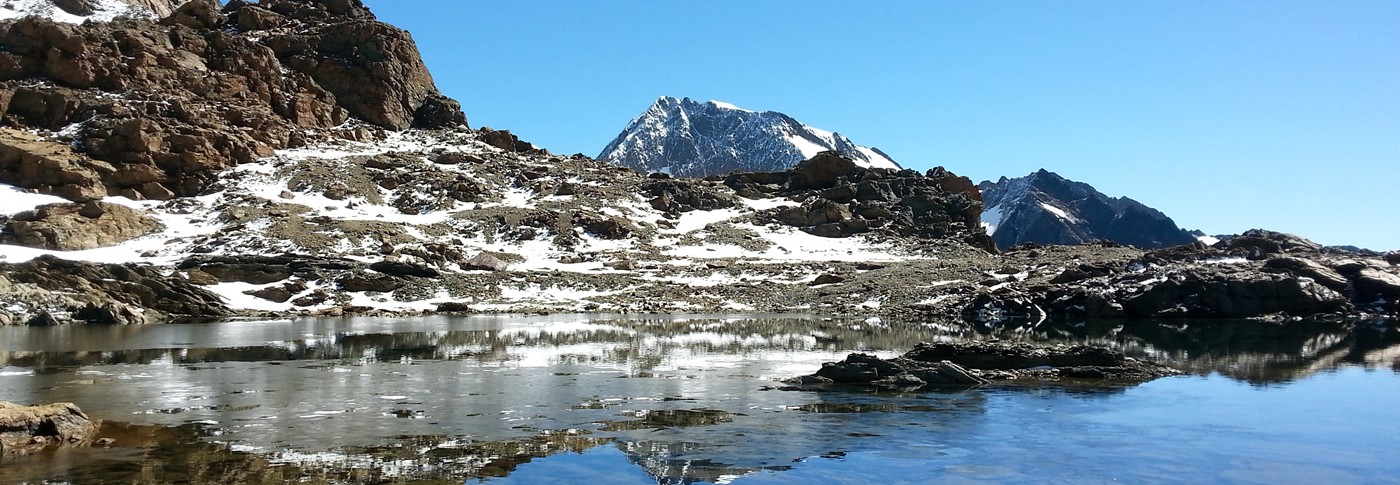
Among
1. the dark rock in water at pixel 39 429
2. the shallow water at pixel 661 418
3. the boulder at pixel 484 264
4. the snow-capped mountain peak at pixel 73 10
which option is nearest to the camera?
the shallow water at pixel 661 418

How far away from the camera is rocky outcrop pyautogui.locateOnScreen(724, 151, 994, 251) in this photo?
12350 centimetres

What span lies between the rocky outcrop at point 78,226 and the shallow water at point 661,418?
168ft

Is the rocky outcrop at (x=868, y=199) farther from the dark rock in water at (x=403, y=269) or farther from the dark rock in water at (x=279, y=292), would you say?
the dark rock in water at (x=279, y=292)

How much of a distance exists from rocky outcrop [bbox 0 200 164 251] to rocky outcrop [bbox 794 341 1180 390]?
79.9 m

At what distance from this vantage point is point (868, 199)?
13100cm

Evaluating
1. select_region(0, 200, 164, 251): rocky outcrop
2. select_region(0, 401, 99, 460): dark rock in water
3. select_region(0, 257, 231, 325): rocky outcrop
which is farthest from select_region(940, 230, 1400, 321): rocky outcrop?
select_region(0, 200, 164, 251): rocky outcrop

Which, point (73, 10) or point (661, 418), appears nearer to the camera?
point (661, 418)

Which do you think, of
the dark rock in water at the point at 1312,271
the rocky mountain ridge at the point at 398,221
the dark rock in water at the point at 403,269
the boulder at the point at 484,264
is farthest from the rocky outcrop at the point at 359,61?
the dark rock in water at the point at 1312,271

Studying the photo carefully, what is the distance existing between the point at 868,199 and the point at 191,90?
9788cm

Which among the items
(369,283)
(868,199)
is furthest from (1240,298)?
(868,199)

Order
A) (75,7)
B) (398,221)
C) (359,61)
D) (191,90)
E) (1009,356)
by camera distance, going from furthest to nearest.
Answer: (359,61), (75,7), (191,90), (398,221), (1009,356)

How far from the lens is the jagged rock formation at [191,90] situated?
99688 millimetres

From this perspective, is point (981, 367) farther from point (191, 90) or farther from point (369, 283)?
point (191, 90)

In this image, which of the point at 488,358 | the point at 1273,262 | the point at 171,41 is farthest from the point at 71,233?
the point at 1273,262
